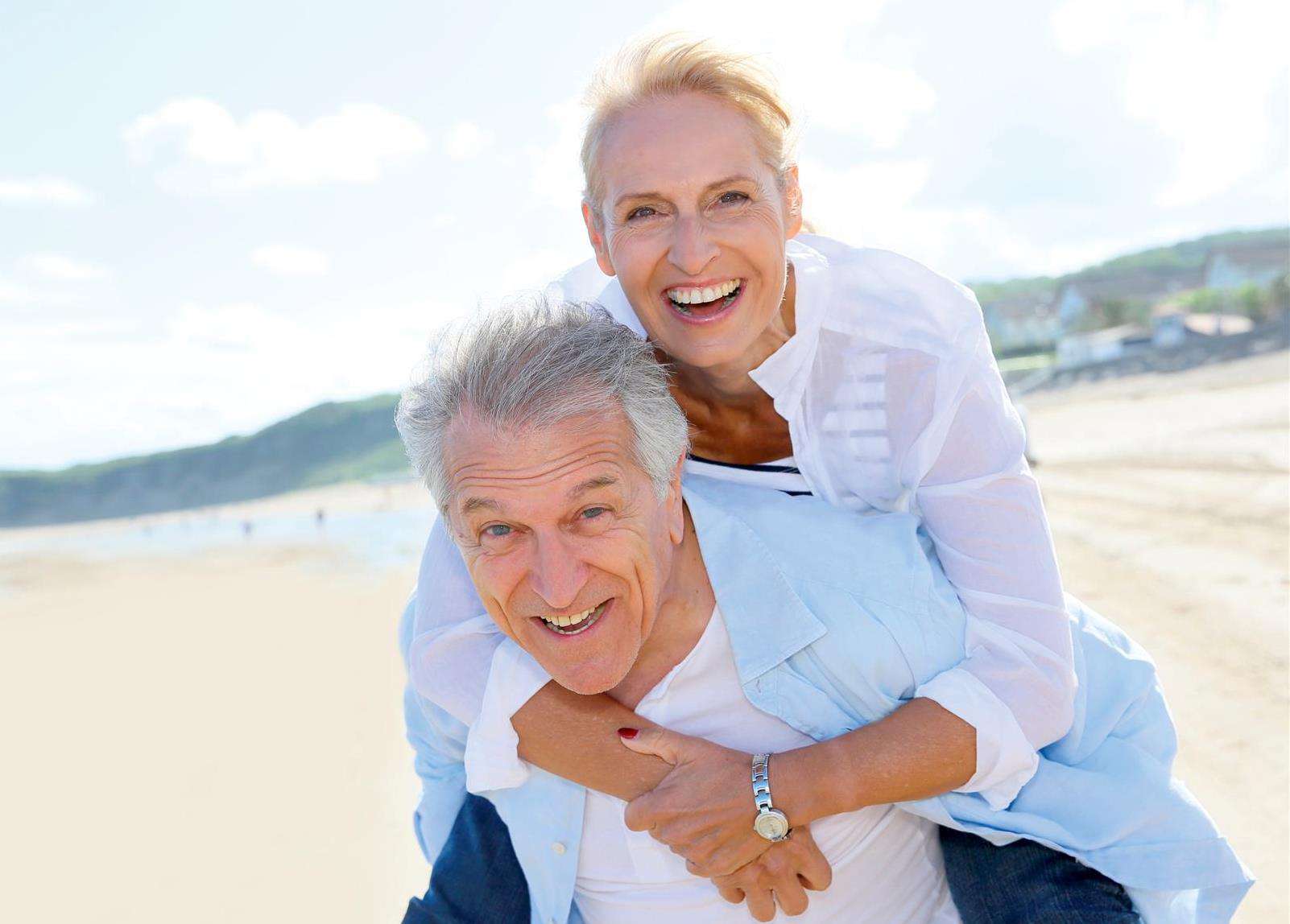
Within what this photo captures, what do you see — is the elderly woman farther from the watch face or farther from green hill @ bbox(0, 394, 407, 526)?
green hill @ bbox(0, 394, 407, 526)

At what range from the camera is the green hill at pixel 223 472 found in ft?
214

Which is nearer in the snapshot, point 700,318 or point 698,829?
point 698,829

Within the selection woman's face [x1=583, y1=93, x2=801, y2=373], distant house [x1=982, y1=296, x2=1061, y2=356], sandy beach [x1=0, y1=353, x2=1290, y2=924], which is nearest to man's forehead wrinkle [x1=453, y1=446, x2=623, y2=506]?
woman's face [x1=583, y1=93, x2=801, y2=373]

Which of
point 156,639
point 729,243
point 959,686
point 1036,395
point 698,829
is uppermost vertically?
point 729,243

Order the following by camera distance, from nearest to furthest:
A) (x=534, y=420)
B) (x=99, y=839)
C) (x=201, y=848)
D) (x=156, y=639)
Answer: (x=534, y=420) → (x=201, y=848) → (x=99, y=839) → (x=156, y=639)

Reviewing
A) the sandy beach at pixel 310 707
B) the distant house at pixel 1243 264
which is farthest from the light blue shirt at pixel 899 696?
the distant house at pixel 1243 264

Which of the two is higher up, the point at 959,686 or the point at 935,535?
the point at 935,535

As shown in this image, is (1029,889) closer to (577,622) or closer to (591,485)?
(577,622)

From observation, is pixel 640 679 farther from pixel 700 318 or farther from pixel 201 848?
pixel 201 848

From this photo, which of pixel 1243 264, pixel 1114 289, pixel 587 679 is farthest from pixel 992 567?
pixel 1243 264

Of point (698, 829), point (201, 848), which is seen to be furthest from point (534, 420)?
point (201, 848)

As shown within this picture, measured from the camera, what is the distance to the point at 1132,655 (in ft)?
8.25

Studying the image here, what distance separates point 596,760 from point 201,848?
13.7 ft

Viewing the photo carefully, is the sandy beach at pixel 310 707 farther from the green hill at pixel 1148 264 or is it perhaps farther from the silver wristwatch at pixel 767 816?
the green hill at pixel 1148 264
